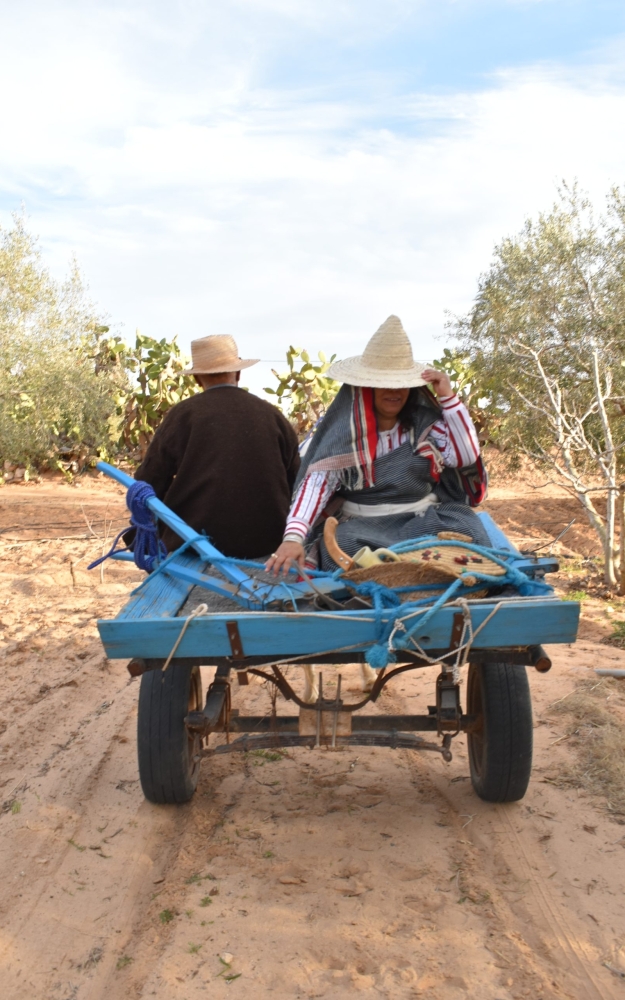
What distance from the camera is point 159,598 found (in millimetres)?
3598

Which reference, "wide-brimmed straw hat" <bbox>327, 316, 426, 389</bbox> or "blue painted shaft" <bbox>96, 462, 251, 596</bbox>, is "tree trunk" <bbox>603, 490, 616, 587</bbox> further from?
"blue painted shaft" <bbox>96, 462, 251, 596</bbox>

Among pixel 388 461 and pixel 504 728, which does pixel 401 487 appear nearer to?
pixel 388 461

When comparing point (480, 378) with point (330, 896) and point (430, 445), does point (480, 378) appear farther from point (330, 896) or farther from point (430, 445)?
point (330, 896)

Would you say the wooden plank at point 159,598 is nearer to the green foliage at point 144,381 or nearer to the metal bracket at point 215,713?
the metal bracket at point 215,713

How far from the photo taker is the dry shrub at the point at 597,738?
423 cm

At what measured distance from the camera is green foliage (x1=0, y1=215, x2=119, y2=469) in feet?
48.8

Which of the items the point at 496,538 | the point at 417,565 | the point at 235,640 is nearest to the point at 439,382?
the point at 496,538

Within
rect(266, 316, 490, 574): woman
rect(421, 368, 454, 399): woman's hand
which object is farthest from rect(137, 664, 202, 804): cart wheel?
rect(421, 368, 454, 399): woman's hand

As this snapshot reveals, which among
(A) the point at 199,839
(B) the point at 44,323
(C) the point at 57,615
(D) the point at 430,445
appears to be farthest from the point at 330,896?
(B) the point at 44,323

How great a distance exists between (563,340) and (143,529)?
291 inches

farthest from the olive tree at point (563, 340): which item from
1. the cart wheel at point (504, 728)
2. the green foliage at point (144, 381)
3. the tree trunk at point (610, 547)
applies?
the green foliage at point (144, 381)

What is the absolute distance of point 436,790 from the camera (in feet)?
13.9

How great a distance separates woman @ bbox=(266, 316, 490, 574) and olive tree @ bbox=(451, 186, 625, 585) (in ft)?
17.2

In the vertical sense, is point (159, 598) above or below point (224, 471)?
below
